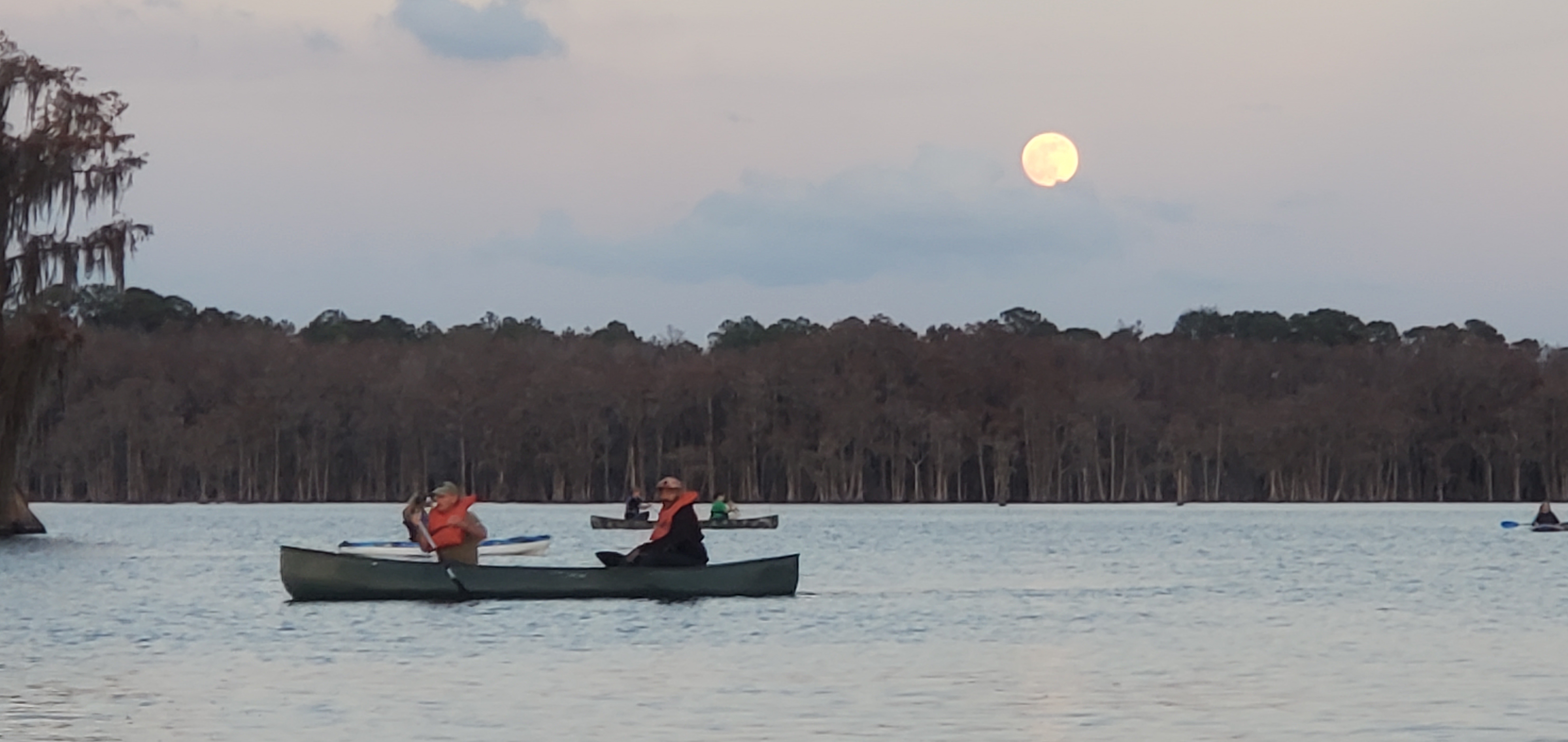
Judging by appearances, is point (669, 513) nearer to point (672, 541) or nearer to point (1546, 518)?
point (672, 541)

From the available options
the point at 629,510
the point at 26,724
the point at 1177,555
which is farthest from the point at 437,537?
the point at 629,510

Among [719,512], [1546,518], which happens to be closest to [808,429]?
[719,512]

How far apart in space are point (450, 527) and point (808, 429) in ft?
344

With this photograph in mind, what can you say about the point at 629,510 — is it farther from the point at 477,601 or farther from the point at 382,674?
the point at 382,674

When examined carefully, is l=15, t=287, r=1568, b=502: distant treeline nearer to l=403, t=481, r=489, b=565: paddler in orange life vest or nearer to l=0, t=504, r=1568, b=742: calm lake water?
l=0, t=504, r=1568, b=742: calm lake water

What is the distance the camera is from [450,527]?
33.7 meters

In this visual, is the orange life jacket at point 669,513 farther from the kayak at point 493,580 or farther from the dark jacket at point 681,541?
the kayak at point 493,580

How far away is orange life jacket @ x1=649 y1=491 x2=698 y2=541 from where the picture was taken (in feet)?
109

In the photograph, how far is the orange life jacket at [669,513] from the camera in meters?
33.2

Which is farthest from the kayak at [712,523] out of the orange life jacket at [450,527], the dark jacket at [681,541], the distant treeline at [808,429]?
the distant treeline at [808,429]

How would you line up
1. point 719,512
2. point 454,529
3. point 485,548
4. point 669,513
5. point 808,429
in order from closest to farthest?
point 669,513 < point 454,529 < point 485,548 < point 719,512 < point 808,429

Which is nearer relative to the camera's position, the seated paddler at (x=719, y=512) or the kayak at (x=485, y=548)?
the kayak at (x=485, y=548)

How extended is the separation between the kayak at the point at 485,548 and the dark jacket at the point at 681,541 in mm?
11149

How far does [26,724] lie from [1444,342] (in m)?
144
